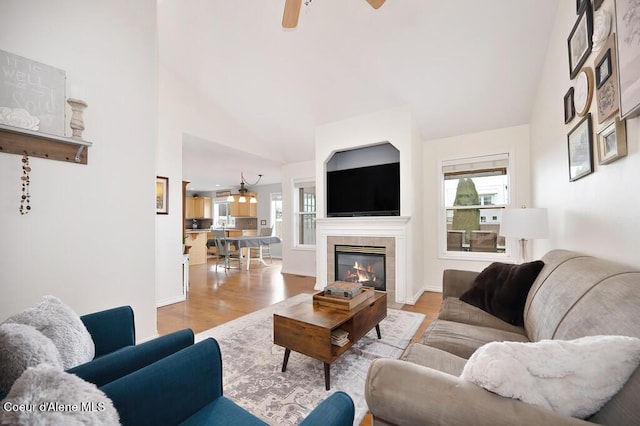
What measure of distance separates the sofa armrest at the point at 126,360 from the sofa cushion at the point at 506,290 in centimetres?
200

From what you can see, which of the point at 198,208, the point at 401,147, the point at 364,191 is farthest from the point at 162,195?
the point at 198,208

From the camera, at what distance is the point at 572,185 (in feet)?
6.79

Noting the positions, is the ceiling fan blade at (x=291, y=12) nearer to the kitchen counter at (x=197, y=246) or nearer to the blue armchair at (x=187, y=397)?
the blue armchair at (x=187, y=397)

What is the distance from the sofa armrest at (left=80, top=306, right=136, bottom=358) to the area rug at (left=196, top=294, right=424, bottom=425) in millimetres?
730

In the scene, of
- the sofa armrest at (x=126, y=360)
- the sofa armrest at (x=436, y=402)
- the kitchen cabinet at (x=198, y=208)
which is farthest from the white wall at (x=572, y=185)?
the kitchen cabinet at (x=198, y=208)

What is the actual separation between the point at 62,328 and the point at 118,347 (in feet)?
1.74

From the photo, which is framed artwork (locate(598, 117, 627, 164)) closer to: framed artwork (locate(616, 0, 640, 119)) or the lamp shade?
framed artwork (locate(616, 0, 640, 119))

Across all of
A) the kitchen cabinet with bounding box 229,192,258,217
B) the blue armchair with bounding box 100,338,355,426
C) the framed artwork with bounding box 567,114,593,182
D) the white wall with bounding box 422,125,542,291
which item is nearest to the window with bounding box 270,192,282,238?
the kitchen cabinet with bounding box 229,192,258,217

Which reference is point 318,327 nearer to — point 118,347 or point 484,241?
point 118,347

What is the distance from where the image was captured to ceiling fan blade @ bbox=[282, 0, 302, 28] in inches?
80.7

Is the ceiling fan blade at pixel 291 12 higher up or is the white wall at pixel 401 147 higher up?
the ceiling fan blade at pixel 291 12

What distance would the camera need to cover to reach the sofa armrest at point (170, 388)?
2.84 feet

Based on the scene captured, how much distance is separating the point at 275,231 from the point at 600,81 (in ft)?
27.2

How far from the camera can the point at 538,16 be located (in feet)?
7.99
